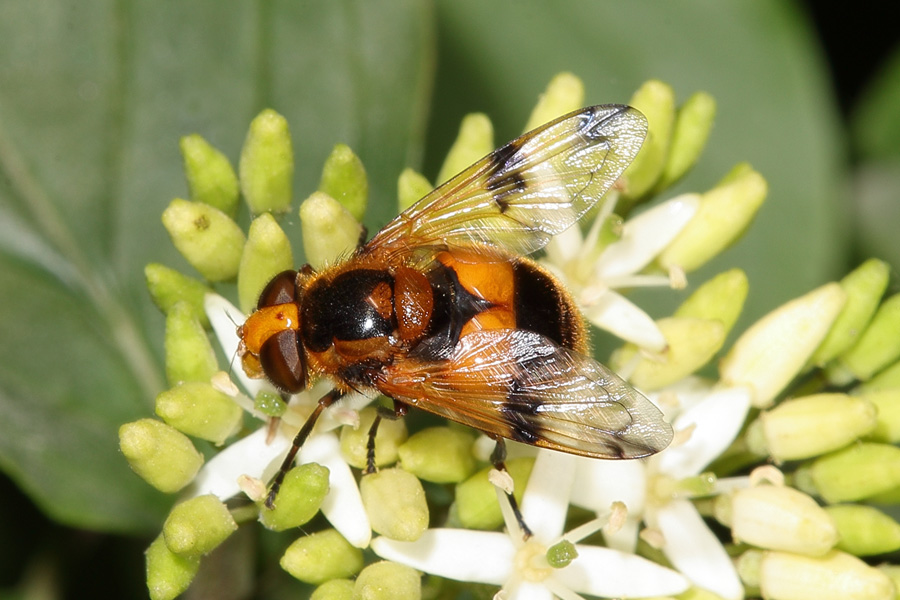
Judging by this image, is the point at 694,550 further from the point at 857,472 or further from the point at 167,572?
the point at 167,572

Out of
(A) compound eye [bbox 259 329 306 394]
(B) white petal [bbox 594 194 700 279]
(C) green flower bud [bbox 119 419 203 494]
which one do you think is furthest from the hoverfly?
(B) white petal [bbox 594 194 700 279]

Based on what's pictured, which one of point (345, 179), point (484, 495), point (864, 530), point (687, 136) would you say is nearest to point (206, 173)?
point (345, 179)

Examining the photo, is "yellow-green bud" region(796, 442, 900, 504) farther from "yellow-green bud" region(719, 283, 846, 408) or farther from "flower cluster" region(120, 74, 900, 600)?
"yellow-green bud" region(719, 283, 846, 408)

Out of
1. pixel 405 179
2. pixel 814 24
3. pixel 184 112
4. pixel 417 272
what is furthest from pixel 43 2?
pixel 814 24

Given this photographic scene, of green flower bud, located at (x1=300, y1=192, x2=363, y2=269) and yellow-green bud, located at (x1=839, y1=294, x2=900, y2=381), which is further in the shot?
yellow-green bud, located at (x1=839, y1=294, x2=900, y2=381)

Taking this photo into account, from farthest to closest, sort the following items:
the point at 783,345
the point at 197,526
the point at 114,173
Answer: the point at 114,173
the point at 783,345
the point at 197,526

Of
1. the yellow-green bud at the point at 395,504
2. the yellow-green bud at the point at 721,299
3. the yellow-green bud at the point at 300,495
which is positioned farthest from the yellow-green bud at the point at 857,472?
the yellow-green bud at the point at 300,495
